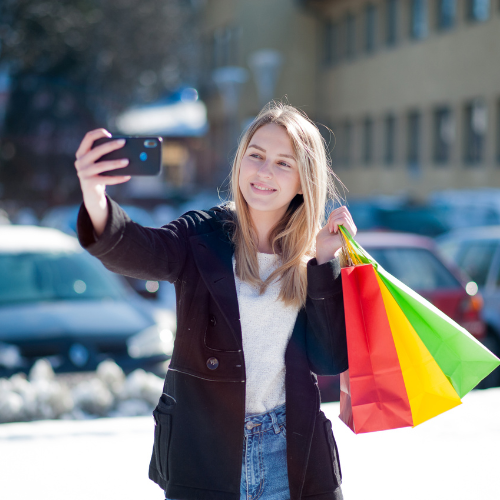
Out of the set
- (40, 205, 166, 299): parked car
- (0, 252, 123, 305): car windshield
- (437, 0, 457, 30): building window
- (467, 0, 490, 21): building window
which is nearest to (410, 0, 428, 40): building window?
Result: (437, 0, 457, 30): building window

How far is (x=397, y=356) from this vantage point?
234 cm

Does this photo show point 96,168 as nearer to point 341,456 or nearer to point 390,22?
point 341,456

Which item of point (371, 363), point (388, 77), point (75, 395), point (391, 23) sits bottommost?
point (75, 395)

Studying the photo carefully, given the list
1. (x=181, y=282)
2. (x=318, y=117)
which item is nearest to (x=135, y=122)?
(x=318, y=117)

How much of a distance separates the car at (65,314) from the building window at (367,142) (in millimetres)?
24368

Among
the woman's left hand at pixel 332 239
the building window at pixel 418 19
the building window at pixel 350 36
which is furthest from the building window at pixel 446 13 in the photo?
the woman's left hand at pixel 332 239

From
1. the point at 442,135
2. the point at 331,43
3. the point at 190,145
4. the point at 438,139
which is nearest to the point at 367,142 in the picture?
the point at 438,139

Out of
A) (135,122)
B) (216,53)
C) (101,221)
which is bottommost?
(101,221)

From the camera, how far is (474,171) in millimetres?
23297

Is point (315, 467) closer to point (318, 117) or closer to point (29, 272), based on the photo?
point (29, 272)

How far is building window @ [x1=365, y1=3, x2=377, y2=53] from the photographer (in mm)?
29584

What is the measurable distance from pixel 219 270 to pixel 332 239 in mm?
376

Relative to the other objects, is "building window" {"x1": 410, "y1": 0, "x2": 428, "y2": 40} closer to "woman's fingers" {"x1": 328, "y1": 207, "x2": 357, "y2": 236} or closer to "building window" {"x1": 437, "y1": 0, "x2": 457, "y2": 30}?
"building window" {"x1": 437, "y1": 0, "x2": 457, "y2": 30}

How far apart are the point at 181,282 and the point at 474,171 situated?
73.0ft
